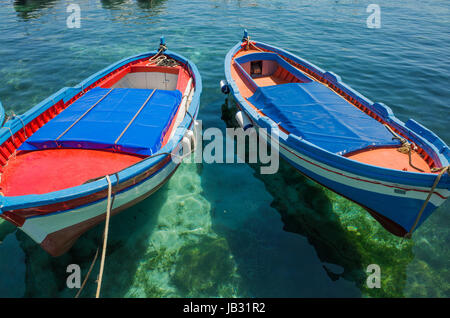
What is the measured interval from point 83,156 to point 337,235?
790cm

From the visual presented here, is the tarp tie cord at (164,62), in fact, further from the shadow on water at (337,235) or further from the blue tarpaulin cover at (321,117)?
the shadow on water at (337,235)

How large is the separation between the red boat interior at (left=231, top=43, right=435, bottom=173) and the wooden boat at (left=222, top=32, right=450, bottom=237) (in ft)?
0.09

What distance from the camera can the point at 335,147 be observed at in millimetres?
7234

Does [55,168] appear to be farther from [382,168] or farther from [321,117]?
[382,168]

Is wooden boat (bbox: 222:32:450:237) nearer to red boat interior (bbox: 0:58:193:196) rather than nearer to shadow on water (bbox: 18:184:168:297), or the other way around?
red boat interior (bbox: 0:58:193:196)

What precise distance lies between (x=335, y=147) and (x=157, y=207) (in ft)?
19.9

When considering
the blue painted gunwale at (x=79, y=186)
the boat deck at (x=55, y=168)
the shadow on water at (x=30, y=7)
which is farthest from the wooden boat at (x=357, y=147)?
the shadow on water at (x=30, y=7)

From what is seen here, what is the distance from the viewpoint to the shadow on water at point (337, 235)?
692 cm

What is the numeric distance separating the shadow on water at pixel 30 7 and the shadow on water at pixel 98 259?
3204 centimetres

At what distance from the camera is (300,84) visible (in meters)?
10.2

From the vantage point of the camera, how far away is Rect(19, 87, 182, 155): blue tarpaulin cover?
6969mm

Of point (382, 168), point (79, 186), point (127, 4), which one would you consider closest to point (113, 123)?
point (79, 186)

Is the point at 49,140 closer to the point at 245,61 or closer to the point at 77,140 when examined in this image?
the point at 77,140

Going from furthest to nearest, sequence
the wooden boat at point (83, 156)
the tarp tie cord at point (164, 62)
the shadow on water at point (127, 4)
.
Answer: the shadow on water at point (127, 4)
the tarp tie cord at point (164, 62)
the wooden boat at point (83, 156)
